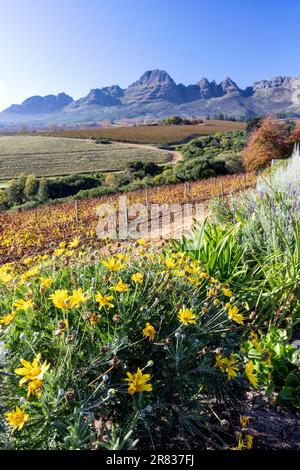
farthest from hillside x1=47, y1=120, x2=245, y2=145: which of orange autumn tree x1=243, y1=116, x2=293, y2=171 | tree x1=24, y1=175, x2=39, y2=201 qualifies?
orange autumn tree x1=243, y1=116, x2=293, y2=171

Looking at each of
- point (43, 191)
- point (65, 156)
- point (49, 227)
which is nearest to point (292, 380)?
point (49, 227)

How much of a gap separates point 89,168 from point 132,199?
2762 cm

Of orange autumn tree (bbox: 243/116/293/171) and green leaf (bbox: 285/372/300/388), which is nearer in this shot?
green leaf (bbox: 285/372/300/388)

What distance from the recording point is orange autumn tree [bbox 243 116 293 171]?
63.8 ft

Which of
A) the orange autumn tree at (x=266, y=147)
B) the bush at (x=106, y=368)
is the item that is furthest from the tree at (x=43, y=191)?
the bush at (x=106, y=368)

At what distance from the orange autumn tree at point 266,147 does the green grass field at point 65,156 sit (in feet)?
70.3

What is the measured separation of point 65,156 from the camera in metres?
47.8

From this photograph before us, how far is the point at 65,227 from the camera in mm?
9844

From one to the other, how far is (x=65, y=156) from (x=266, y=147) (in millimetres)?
33857

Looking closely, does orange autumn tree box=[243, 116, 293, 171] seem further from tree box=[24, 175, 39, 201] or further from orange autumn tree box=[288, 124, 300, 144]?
tree box=[24, 175, 39, 201]

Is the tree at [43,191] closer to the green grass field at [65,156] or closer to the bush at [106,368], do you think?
the green grass field at [65,156]

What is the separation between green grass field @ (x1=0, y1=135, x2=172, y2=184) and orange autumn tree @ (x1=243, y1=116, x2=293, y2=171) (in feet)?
70.3

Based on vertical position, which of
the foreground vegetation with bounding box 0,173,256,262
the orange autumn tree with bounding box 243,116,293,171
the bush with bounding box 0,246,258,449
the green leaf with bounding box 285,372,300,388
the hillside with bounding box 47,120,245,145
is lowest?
the foreground vegetation with bounding box 0,173,256,262

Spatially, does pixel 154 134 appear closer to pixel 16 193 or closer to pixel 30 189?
pixel 30 189
